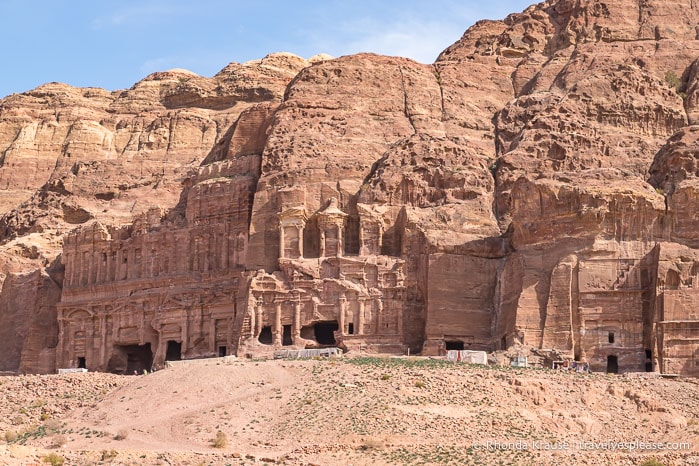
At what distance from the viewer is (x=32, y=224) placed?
347 feet

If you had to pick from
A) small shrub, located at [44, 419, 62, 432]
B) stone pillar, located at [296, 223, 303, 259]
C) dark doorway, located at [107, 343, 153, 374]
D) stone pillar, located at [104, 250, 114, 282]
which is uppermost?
stone pillar, located at [296, 223, 303, 259]

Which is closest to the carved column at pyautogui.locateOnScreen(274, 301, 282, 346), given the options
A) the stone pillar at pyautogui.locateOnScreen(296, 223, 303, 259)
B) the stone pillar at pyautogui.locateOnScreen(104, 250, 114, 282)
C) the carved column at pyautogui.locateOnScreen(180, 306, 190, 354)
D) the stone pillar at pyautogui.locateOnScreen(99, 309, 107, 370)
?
the stone pillar at pyautogui.locateOnScreen(296, 223, 303, 259)

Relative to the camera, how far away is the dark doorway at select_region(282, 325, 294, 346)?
278 feet

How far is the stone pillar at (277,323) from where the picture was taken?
84.1m

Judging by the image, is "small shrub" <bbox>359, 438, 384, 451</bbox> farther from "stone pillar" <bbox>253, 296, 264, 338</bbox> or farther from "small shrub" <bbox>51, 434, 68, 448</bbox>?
"stone pillar" <bbox>253, 296, 264, 338</bbox>

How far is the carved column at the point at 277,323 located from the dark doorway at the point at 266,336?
694 millimetres

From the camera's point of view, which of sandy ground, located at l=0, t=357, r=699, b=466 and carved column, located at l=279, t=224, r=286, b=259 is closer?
sandy ground, located at l=0, t=357, r=699, b=466

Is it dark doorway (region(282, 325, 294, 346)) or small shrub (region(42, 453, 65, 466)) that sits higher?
dark doorway (region(282, 325, 294, 346))

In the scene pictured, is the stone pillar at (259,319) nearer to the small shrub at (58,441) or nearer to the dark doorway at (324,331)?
the dark doorway at (324,331)

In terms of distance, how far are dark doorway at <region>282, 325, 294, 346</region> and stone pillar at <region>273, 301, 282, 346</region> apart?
58 centimetres

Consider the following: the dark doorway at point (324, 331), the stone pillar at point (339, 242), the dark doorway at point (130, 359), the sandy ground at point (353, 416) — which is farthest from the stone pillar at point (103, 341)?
the stone pillar at point (339, 242)

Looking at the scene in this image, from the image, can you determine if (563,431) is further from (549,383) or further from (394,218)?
(394,218)

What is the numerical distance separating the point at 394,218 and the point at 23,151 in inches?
1630

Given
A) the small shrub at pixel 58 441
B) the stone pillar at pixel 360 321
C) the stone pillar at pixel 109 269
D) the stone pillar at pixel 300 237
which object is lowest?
the small shrub at pixel 58 441
